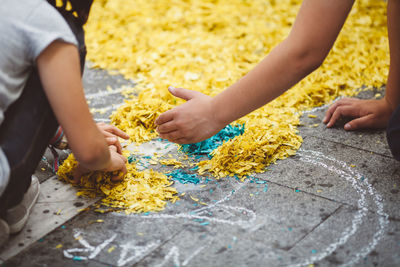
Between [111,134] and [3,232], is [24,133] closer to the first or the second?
[3,232]

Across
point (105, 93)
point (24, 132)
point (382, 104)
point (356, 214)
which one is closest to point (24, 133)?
point (24, 132)

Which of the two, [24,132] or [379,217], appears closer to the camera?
[24,132]

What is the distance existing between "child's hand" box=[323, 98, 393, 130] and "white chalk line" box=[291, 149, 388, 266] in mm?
324

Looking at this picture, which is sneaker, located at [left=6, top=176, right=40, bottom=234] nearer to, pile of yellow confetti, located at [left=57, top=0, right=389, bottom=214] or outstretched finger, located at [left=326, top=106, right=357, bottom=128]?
pile of yellow confetti, located at [left=57, top=0, right=389, bottom=214]

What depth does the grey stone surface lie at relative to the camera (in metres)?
1.67

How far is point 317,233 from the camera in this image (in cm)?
176

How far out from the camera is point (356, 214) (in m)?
1.85

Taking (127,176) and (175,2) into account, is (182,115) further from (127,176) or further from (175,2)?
(175,2)

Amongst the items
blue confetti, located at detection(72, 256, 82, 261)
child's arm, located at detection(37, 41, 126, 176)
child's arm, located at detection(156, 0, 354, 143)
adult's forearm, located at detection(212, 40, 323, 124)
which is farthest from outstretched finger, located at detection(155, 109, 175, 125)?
blue confetti, located at detection(72, 256, 82, 261)

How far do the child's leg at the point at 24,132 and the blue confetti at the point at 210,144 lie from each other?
821mm

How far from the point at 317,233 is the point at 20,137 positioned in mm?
1152

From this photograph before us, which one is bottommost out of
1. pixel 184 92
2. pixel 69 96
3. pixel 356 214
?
pixel 356 214

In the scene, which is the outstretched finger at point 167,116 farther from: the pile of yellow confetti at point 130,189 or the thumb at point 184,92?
the pile of yellow confetti at point 130,189

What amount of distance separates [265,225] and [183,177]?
50 cm
